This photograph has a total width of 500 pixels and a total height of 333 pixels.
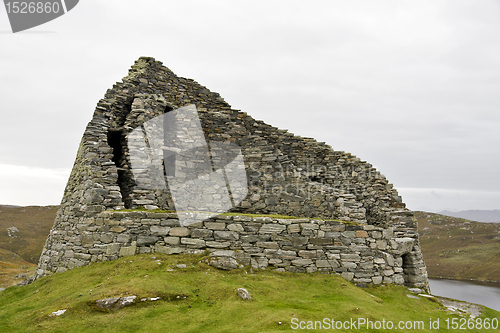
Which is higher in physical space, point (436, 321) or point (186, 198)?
point (186, 198)

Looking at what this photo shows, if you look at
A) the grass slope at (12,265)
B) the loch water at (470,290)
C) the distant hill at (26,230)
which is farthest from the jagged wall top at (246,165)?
the distant hill at (26,230)

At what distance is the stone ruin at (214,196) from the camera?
10.4 metres

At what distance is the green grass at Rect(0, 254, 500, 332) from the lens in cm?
669

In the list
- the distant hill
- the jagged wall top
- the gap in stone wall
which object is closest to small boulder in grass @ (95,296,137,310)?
the jagged wall top

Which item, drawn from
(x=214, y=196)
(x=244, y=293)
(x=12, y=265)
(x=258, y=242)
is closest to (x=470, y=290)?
(x=214, y=196)

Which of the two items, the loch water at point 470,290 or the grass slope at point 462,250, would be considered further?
the grass slope at point 462,250

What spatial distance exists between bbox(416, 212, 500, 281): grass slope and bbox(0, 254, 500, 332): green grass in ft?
110

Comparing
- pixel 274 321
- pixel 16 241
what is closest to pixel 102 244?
pixel 274 321

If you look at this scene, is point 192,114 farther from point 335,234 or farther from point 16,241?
point 16,241

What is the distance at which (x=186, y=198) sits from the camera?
15.6 meters

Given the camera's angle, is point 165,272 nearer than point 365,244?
Yes

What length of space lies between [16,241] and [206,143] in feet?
138

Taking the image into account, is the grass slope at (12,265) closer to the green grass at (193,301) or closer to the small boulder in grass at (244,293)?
the green grass at (193,301)

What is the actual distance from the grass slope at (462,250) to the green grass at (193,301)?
3342 cm
